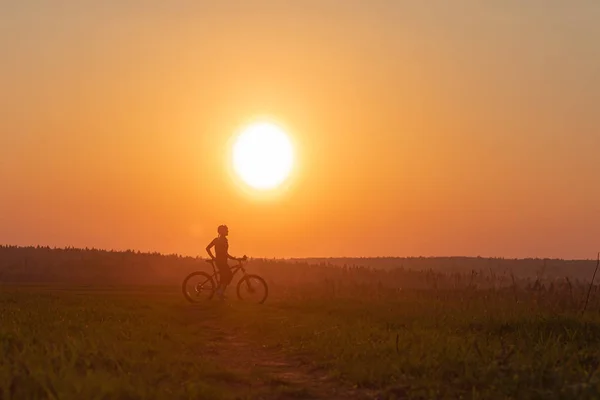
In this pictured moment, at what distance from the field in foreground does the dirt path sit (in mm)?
22

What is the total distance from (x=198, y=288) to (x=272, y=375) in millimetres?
14106

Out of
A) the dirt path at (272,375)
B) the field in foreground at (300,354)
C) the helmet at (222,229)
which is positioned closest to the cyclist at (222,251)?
the helmet at (222,229)

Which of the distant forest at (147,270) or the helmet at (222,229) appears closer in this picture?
the helmet at (222,229)

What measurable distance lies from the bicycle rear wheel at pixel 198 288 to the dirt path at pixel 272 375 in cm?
954

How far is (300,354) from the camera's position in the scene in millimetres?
13555

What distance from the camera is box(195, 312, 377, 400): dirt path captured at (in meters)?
10.1

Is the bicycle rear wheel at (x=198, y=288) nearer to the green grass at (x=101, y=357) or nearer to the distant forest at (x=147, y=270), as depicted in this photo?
the green grass at (x=101, y=357)

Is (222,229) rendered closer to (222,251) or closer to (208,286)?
(222,251)

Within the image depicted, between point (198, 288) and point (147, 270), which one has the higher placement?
point (147, 270)

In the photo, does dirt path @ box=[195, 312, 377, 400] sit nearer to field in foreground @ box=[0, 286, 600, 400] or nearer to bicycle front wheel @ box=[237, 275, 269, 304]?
field in foreground @ box=[0, 286, 600, 400]

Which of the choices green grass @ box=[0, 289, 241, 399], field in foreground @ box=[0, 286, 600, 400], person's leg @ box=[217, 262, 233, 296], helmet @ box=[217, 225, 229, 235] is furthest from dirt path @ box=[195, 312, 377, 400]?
→ helmet @ box=[217, 225, 229, 235]

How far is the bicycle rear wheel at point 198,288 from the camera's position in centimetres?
2503

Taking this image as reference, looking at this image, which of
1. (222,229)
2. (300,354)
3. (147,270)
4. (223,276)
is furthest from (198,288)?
(147,270)

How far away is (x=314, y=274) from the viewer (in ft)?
166
